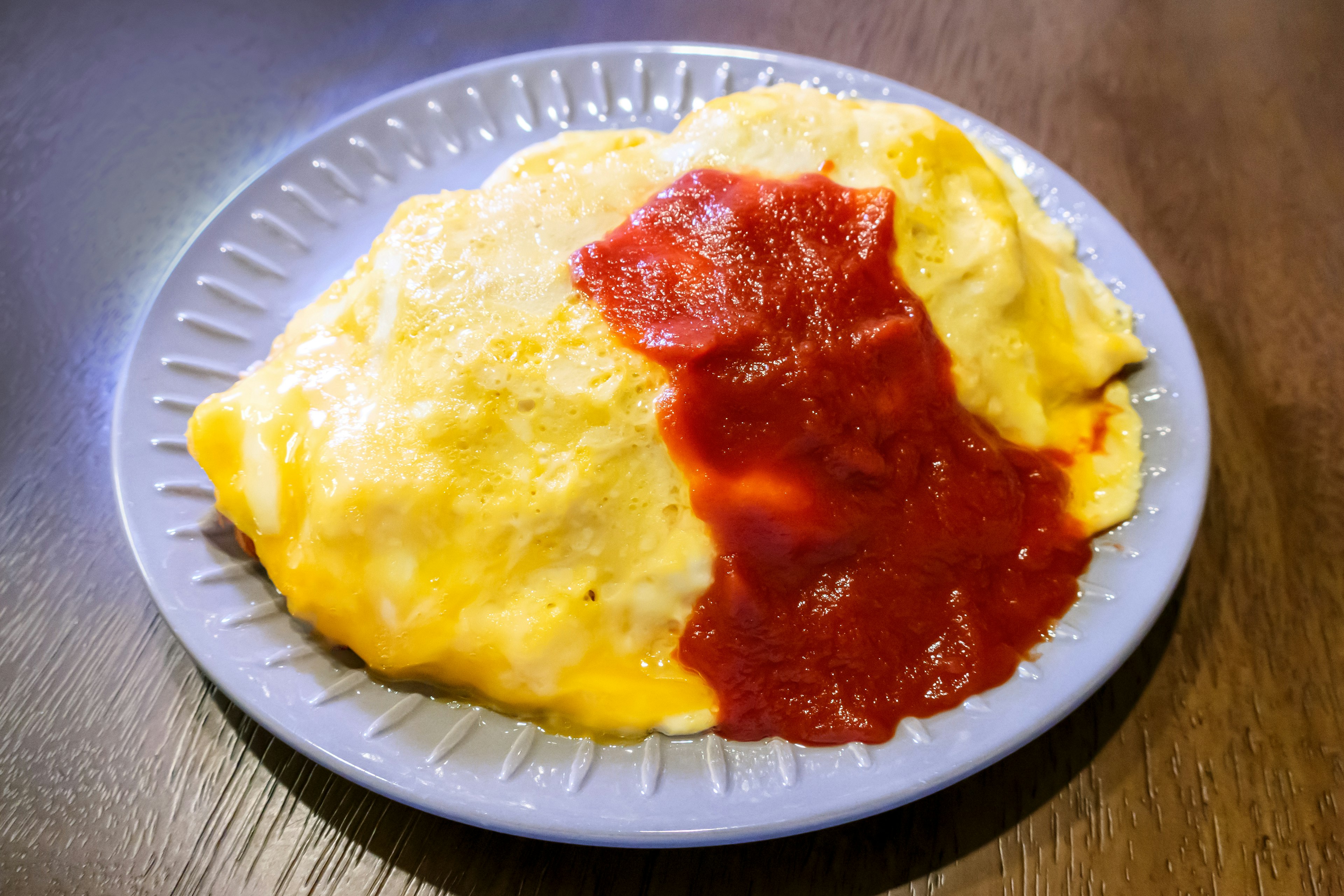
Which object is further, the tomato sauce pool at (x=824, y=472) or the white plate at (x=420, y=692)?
the tomato sauce pool at (x=824, y=472)

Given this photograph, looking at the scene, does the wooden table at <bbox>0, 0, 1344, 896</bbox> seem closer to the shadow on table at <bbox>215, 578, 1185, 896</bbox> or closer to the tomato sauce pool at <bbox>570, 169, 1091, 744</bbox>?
the shadow on table at <bbox>215, 578, 1185, 896</bbox>

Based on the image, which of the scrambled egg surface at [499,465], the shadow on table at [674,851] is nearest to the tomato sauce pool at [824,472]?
the scrambled egg surface at [499,465]

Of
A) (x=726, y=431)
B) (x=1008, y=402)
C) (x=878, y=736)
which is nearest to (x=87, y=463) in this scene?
(x=726, y=431)

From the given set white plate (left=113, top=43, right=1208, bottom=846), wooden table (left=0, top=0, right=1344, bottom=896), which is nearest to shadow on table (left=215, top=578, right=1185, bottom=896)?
wooden table (left=0, top=0, right=1344, bottom=896)

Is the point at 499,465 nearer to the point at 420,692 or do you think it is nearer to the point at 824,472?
the point at 420,692

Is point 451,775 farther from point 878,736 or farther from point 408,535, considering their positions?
point 878,736

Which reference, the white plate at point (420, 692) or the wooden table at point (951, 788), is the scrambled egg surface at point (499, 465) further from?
the wooden table at point (951, 788)
